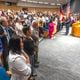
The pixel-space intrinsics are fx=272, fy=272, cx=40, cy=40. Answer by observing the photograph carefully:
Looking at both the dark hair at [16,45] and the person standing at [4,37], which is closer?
the dark hair at [16,45]

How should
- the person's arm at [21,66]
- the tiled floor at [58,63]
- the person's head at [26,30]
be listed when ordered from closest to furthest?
1. the person's arm at [21,66]
2. the person's head at [26,30]
3. the tiled floor at [58,63]

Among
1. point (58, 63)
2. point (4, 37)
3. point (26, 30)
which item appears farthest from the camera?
point (58, 63)

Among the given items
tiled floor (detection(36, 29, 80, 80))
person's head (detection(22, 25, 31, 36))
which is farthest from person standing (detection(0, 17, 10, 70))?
tiled floor (detection(36, 29, 80, 80))

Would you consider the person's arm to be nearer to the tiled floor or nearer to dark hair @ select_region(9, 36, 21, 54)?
dark hair @ select_region(9, 36, 21, 54)

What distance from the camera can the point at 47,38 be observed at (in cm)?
1678

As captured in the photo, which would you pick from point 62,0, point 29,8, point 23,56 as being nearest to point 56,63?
point 23,56

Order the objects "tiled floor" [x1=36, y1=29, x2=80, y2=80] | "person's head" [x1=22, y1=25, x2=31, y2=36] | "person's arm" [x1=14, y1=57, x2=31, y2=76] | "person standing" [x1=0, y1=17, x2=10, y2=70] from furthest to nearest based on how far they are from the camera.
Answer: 1. "tiled floor" [x1=36, y1=29, x2=80, y2=80]
2. "person standing" [x1=0, y1=17, x2=10, y2=70]
3. "person's head" [x1=22, y1=25, x2=31, y2=36]
4. "person's arm" [x1=14, y1=57, x2=31, y2=76]

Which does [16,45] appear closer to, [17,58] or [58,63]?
[17,58]

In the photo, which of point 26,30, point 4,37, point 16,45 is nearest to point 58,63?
point 4,37

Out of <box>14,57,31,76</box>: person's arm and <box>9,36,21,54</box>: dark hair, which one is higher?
<box>9,36,21,54</box>: dark hair

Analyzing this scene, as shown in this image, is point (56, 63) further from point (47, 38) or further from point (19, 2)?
point (19, 2)

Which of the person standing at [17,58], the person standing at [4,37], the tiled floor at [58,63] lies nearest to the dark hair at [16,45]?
the person standing at [17,58]

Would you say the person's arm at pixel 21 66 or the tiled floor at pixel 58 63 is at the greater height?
the person's arm at pixel 21 66

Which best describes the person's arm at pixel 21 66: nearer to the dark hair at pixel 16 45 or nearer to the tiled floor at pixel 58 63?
the dark hair at pixel 16 45
